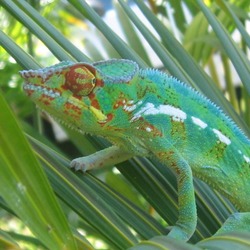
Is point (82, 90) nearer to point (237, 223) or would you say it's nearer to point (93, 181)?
point (93, 181)

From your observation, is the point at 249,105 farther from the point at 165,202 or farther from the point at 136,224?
the point at 136,224

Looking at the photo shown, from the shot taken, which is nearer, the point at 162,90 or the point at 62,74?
the point at 62,74

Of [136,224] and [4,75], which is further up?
[4,75]

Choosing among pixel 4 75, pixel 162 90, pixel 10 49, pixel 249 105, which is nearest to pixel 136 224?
pixel 162 90

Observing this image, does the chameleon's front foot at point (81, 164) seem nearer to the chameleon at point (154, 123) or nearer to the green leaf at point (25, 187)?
the chameleon at point (154, 123)

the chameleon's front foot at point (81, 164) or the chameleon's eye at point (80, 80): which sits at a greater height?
the chameleon's eye at point (80, 80)

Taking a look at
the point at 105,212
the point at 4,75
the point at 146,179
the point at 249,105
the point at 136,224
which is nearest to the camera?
the point at 105,212

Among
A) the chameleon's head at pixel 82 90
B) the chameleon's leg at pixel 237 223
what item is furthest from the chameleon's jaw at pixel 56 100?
the chameleon's leg at pixel 237 223
